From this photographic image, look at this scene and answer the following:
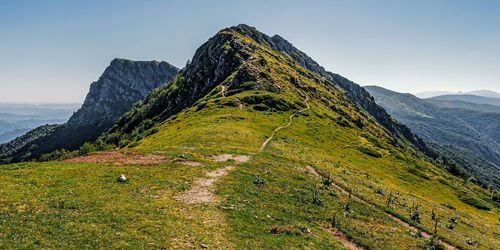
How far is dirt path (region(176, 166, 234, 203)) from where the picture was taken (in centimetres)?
2242

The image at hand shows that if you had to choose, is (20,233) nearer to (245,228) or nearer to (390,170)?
(245,228)

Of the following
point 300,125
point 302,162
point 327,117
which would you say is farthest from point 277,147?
point 327,117

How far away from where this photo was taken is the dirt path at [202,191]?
73.6 ft

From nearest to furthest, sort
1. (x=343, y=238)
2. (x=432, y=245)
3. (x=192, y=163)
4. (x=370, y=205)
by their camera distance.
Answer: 1. (x=343, y=238)
2. (x=432, y=245)
3. (x=370, y=205)
4. (x=192, y=163)

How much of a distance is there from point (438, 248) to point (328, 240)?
37.2 ft

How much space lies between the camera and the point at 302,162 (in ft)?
147

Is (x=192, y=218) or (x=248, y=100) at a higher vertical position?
(x=248, y=100)

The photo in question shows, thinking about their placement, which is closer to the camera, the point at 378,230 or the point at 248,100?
the point at 378,230

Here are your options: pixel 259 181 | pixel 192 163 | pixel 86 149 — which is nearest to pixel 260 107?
pixel 86 149

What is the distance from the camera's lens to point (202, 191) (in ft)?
80.5

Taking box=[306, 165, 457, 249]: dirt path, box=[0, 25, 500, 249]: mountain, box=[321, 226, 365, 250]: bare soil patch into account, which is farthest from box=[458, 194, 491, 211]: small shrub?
box=[321, 226, 365, 250]: bare soil patch

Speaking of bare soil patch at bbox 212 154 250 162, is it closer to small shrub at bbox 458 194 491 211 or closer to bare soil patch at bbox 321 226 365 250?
bare soil patch at bbox 321 226 365 250

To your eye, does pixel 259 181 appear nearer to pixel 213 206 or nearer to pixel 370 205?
pixel 213 206

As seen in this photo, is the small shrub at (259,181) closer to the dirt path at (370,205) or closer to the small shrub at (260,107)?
the dirt path at (370,205)
